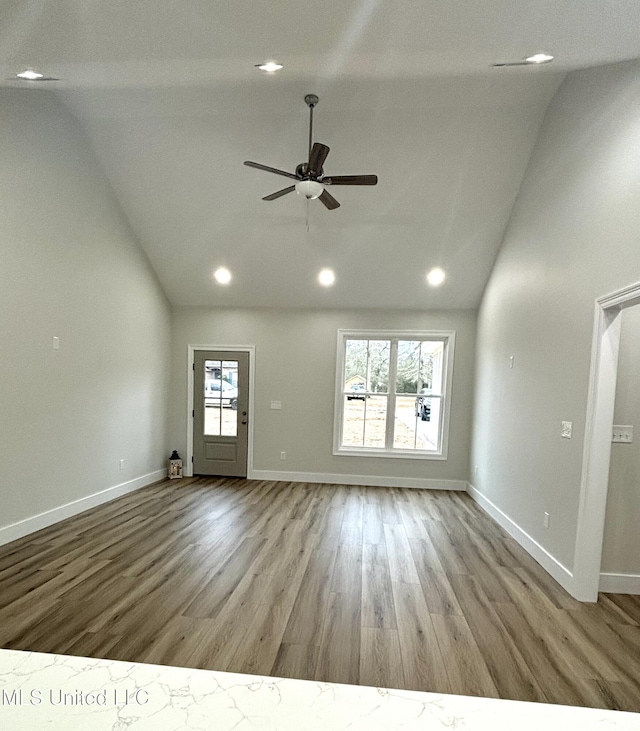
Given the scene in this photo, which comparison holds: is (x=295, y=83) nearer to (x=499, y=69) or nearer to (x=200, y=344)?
(x=499, y=69)

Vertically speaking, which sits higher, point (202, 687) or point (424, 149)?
point (424, 149)

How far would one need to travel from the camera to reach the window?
6012mm

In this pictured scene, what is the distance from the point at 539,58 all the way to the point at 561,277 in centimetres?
163

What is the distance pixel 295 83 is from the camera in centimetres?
339

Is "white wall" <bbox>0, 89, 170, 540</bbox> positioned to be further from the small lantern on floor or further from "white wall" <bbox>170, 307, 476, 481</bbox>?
"white wall" <bbox>170, 307, 476, 481</bbox>

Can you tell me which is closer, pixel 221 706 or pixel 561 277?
pixel 221 706

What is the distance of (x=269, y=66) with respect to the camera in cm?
246

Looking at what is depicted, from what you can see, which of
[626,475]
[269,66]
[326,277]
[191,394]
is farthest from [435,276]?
[191,394]

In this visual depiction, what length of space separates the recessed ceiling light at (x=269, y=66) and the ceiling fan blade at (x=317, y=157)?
0.55 metres

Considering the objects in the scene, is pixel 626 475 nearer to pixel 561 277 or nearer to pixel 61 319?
pixel 561 277

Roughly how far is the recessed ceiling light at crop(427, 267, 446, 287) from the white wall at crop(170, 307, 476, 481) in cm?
55

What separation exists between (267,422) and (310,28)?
16.0 feet

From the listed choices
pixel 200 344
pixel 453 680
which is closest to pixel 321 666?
pixel 453 680

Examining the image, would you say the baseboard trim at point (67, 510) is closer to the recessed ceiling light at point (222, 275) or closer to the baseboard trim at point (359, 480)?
the baseboard trim at point (359, 480)
